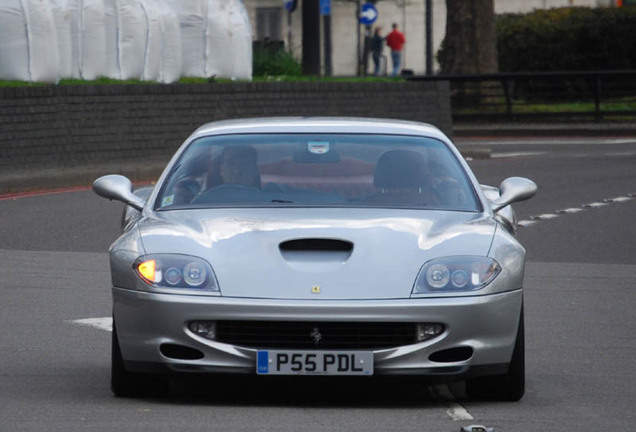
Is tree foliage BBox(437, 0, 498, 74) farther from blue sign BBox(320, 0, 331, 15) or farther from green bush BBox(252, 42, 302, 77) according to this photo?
blue sign BBox(320, 0, 331, 15)

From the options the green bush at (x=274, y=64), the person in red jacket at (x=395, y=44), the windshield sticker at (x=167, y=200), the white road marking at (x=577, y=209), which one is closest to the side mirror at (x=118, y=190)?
the windshield sticker at (x=167, y=200)

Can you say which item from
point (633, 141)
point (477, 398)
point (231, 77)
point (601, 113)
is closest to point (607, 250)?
point (477, 398)

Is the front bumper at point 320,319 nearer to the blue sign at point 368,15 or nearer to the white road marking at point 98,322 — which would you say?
the white road marking at point 98,322

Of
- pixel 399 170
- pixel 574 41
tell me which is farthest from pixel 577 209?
pixel 574 41

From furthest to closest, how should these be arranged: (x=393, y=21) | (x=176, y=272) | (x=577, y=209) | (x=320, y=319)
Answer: (x=393, y=21) → (x=577, y=209) → (x=176, y=272) → (x=320, y=319)

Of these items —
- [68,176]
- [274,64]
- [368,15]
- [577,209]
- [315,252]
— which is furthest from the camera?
[368,15]

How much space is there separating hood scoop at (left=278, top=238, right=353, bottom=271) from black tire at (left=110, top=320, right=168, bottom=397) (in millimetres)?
775

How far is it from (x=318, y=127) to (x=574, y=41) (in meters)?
34.0

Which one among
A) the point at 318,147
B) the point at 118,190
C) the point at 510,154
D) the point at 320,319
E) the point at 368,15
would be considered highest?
the point at 318,147

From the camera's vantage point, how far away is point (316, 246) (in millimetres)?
6898

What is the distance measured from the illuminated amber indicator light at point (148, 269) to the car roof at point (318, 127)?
1542 millimetres

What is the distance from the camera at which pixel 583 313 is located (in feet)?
34.5

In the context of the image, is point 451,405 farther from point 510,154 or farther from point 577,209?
point 510,154

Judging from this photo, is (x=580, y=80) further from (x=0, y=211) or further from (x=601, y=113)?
(x=0, y=211)
